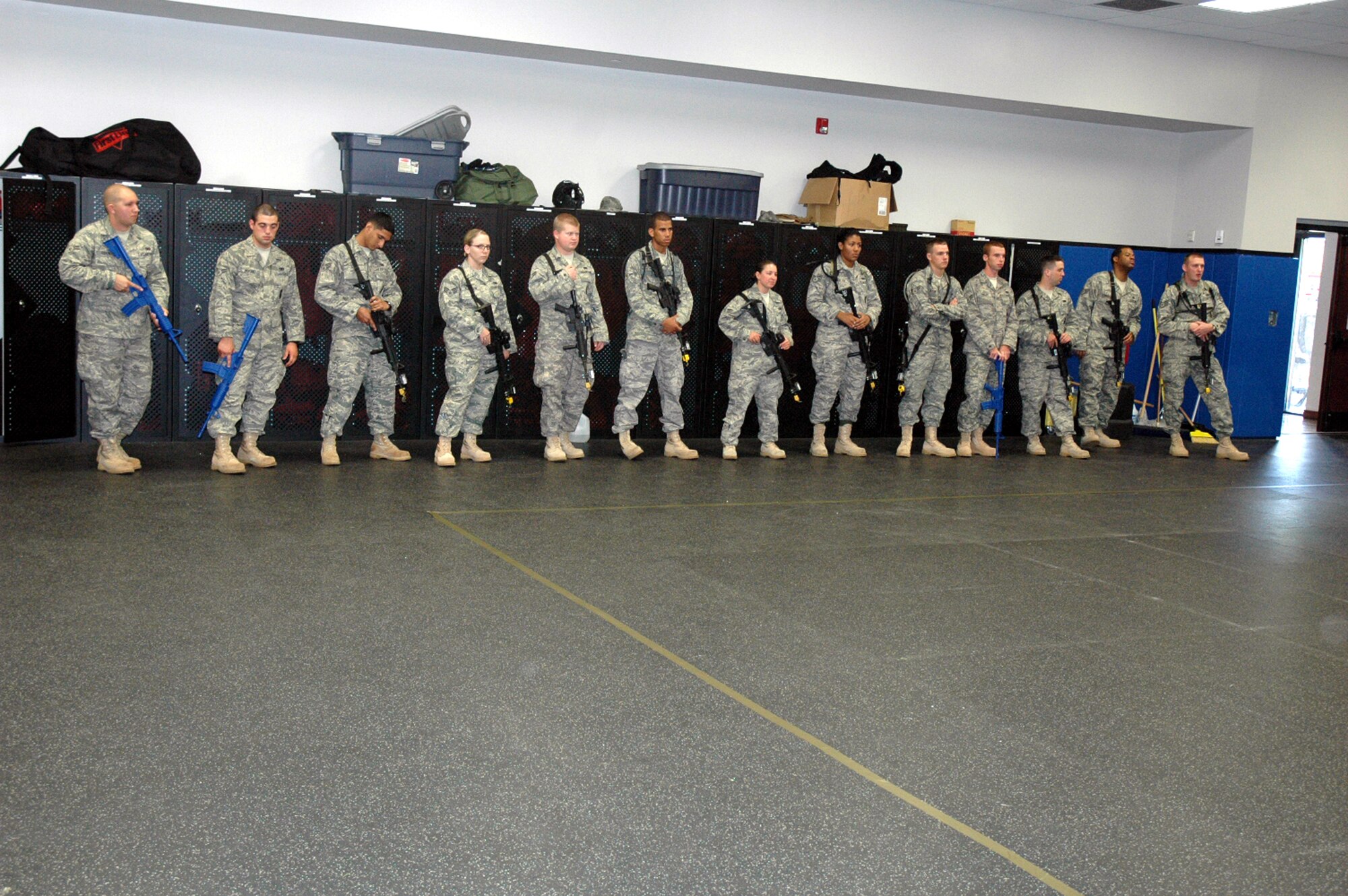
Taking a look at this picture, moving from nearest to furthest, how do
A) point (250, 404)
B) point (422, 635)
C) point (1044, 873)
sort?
point (1044, 873) < point (422, 635) < point (250, 404)

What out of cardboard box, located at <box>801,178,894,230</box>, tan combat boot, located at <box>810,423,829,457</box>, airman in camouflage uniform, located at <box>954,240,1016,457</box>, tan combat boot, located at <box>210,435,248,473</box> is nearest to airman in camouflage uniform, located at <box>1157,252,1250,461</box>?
airman in camouflage uniform, located at <box>954,240,1016,457</box>

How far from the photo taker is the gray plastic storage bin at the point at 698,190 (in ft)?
31.4

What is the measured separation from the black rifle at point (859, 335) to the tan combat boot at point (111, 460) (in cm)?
517

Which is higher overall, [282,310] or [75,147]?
[75,147]

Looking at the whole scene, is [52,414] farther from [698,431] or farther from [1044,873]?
[1044,873]

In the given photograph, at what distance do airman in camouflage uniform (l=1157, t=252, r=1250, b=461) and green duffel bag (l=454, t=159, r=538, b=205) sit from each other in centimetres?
559

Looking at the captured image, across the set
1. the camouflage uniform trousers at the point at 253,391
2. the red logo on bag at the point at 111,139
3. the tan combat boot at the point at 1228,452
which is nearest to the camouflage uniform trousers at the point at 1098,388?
the tan combat boot at the point at 1228,452

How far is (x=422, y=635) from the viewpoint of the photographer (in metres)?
4.13

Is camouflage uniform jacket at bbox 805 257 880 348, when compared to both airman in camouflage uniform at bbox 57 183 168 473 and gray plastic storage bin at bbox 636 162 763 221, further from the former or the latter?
airman in camouflage uniform at bbox 57 183 168 473

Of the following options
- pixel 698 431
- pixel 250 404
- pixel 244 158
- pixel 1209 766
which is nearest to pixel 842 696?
pixel 1209 766

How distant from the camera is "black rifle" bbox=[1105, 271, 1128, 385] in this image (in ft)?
33.3

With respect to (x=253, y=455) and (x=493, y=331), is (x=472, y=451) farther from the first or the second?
(x=253, y=455)

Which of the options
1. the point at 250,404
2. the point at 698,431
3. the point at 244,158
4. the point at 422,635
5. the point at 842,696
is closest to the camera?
the point at 842,696

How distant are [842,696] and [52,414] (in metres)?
6.47
